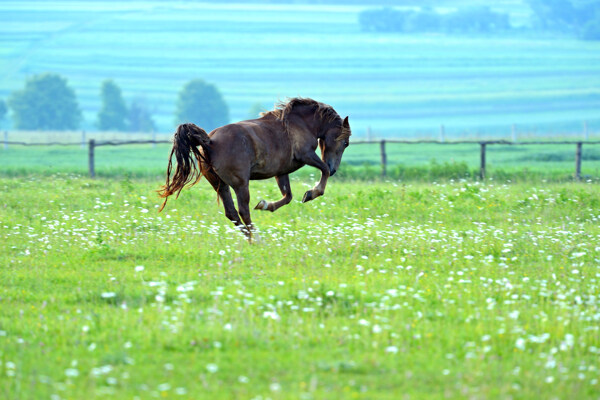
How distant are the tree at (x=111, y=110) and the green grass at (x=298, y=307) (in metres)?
93.5

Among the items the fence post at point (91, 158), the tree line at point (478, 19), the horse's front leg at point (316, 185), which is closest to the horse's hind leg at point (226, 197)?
the horse's front leg at point (316, 185)

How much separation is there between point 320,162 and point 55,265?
14.0 ft

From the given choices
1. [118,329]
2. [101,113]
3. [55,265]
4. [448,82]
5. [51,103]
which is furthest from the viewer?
[448,82]

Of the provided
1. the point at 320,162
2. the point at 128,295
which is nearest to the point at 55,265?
the point at 128,295

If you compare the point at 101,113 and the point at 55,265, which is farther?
the point at 101,113

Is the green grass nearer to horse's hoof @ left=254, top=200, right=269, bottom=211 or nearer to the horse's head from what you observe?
horse's hoof @ left=254, top=200, right=269, bottom=211

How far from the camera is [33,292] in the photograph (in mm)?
7887

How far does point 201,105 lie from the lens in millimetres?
101938

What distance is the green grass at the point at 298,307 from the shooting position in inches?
209

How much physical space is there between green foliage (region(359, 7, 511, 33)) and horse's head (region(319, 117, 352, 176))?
178 metres

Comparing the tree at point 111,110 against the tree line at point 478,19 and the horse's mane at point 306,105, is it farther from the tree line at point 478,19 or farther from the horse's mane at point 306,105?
the horse's mane at point 306,105

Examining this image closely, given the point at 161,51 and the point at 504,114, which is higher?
the point at 161,51

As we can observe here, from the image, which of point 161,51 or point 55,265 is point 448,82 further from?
point 55,265

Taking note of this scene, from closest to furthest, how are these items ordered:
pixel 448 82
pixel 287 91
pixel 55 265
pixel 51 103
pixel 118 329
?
1. pixel 118 329
2. pixel 55 265
3. pixel 51 103
4. pixel 287 91
5. pixel 448 82
